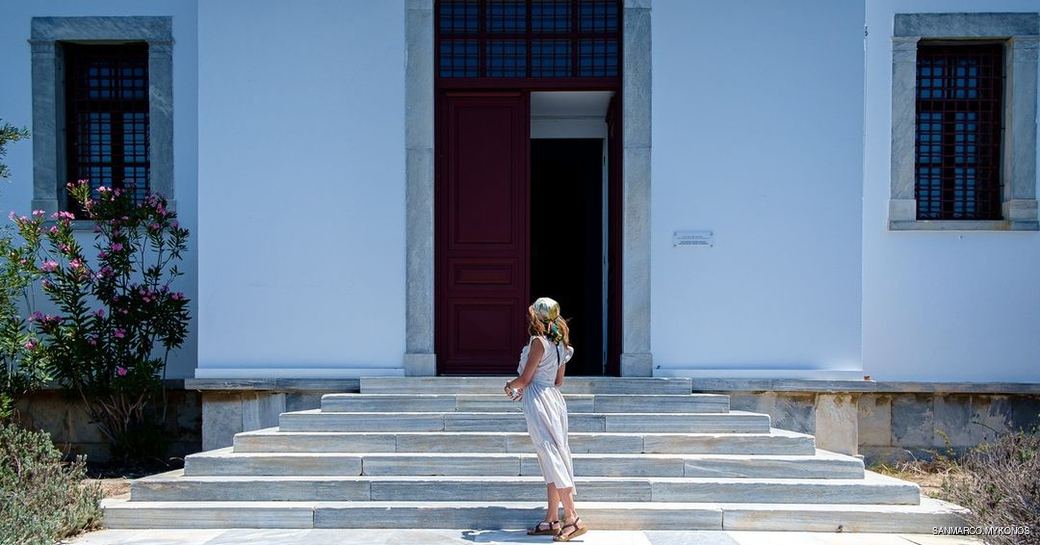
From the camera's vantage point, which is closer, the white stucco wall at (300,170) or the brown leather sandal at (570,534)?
the brown leather sandal at (570,534)

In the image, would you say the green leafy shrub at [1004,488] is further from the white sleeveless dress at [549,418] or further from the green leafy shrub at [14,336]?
the green leafy shrub at [14,336]

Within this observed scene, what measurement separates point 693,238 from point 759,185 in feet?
2.64

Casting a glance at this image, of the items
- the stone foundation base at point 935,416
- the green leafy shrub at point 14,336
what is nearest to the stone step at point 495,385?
the stone foundation base at point 935,416

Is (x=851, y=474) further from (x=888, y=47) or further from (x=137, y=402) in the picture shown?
(x=137, y=402)

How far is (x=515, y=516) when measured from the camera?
241 inches

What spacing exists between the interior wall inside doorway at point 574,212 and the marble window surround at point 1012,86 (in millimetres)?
3084

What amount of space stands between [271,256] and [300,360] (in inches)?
40.7

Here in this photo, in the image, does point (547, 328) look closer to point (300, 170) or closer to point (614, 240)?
point (614, 240)

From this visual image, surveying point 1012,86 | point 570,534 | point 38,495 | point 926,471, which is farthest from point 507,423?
point 1012,86

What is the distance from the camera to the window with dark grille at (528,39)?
8.52m

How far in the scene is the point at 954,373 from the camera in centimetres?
892

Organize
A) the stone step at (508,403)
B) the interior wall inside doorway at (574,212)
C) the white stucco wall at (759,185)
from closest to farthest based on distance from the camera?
the stone step at (508,403) → the white stucco wall at (759,185) → the interior wall inside doorway at (574,212)

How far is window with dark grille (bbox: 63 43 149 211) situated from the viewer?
931 cm

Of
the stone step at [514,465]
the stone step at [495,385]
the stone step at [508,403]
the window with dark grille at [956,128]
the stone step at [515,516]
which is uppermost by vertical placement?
the window with dark grille at [956,128]
